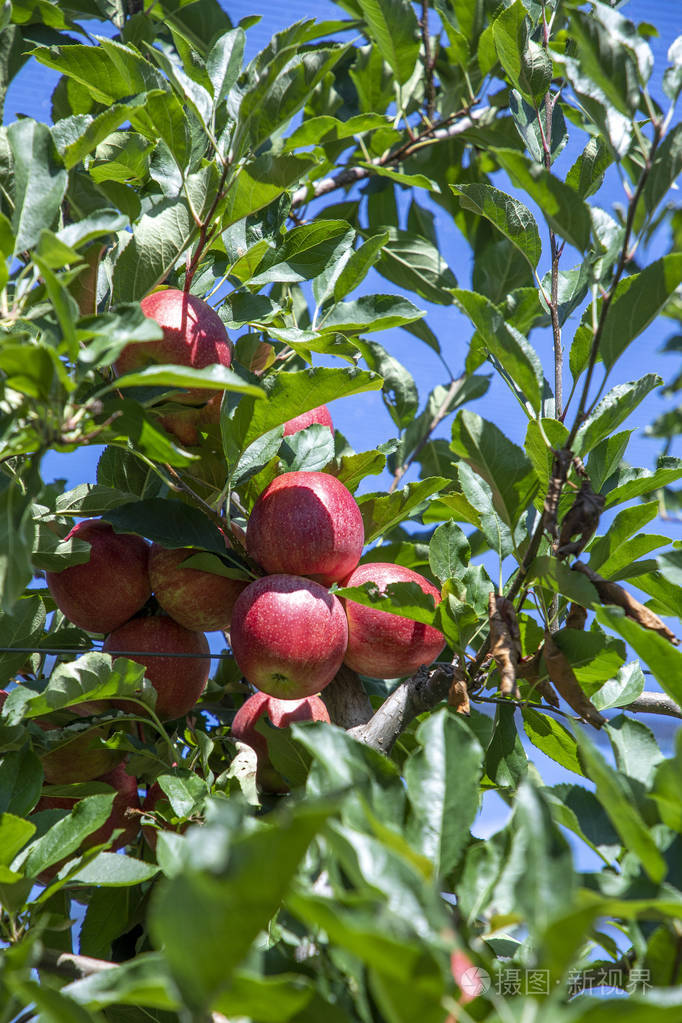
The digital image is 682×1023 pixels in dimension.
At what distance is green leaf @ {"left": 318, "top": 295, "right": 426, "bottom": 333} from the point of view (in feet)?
3.14

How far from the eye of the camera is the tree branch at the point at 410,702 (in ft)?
2.79

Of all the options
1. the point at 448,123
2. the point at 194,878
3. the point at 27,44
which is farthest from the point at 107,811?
the point at 448,123

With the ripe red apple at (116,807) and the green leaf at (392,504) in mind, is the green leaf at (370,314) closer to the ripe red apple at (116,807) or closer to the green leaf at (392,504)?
the green leaf at (392,504)

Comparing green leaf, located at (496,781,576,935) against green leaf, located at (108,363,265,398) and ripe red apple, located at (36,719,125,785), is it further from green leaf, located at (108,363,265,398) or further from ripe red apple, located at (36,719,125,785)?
ripe red apple, located at (36,719,125,785)

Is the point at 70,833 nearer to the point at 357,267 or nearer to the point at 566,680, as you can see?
the point at 566,680

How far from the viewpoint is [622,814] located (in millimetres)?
483

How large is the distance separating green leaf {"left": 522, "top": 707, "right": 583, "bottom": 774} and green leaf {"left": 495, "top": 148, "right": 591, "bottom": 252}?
43cm

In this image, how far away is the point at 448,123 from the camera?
1482 mm

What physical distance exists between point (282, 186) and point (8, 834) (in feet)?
1.92

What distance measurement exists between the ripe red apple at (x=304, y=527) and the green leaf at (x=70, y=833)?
30 centimetres

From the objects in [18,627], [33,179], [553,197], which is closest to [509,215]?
[553,197]

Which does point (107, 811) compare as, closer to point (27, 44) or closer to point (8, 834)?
point (8, 834)

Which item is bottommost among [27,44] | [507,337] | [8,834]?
[8,834]

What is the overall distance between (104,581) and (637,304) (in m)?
0.60
